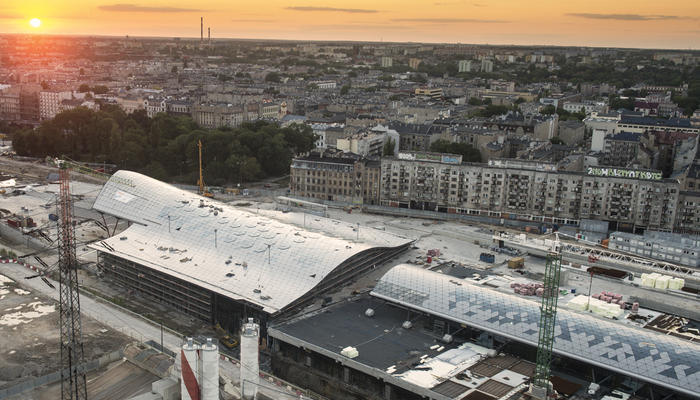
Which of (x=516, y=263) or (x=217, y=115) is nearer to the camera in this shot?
(x=516, y=263)

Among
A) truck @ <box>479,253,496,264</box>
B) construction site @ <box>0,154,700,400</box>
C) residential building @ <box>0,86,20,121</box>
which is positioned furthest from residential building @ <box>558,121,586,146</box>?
residential building @ <box>0,86,20,121</box>

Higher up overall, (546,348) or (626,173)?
(626,173)

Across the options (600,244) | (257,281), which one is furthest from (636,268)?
(257,281)

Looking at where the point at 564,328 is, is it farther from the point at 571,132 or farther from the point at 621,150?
the point at 571,132

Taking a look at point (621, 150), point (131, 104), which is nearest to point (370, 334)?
point (621, 150)

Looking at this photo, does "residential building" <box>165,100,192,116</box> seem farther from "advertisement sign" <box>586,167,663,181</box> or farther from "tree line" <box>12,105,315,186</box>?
"advertisement sign" <box>586,167,663,181</box>
